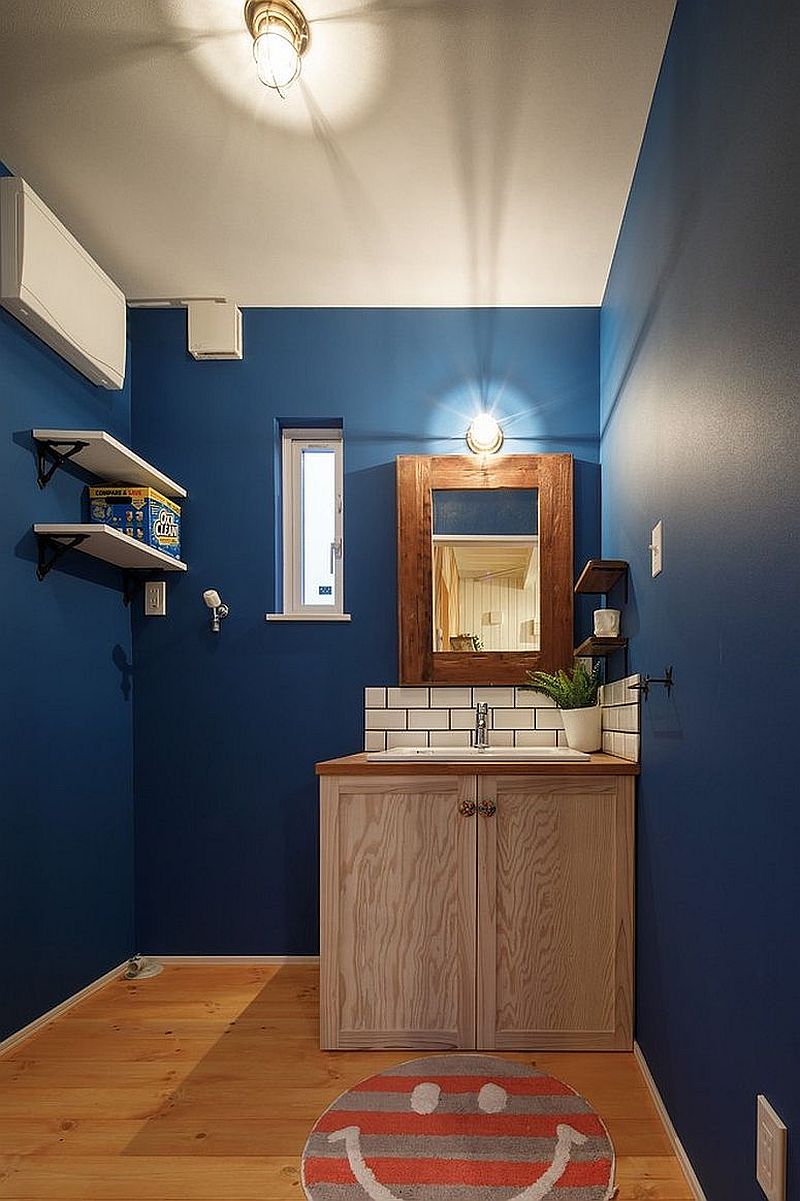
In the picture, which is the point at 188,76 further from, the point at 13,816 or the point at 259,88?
the point at 13,816

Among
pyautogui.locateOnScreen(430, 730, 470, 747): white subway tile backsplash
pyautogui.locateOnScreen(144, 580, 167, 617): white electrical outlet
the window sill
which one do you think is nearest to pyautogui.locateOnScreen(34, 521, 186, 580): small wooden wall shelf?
pyautogui.locateOnScreen(144, 580, 167, 617): white electrical outlet

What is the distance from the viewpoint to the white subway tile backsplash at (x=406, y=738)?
119 inches

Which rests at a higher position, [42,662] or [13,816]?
[42,662]

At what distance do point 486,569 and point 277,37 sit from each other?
69.5 inches

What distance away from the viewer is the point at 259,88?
78.8 inches

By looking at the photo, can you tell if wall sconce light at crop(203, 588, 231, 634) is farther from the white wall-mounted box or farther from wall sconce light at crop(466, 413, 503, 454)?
wall sconce light at crop(466, 413, 503, 454)

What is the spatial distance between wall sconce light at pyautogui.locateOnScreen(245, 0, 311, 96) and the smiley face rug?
2.37m

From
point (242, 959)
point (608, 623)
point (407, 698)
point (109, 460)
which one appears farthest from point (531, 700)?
point (109, 460)

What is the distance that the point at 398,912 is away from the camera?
7.52 ft

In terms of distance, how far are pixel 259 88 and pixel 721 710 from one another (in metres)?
1.81

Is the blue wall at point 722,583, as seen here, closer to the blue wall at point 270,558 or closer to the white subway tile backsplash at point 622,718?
the white subway tile backsplash at point 622,718

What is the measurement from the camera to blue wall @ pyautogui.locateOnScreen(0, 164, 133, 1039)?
2.29 meters

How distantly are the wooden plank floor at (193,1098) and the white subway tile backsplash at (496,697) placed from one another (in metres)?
1.15

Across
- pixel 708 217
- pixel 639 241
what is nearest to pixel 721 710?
pixel 708 217
